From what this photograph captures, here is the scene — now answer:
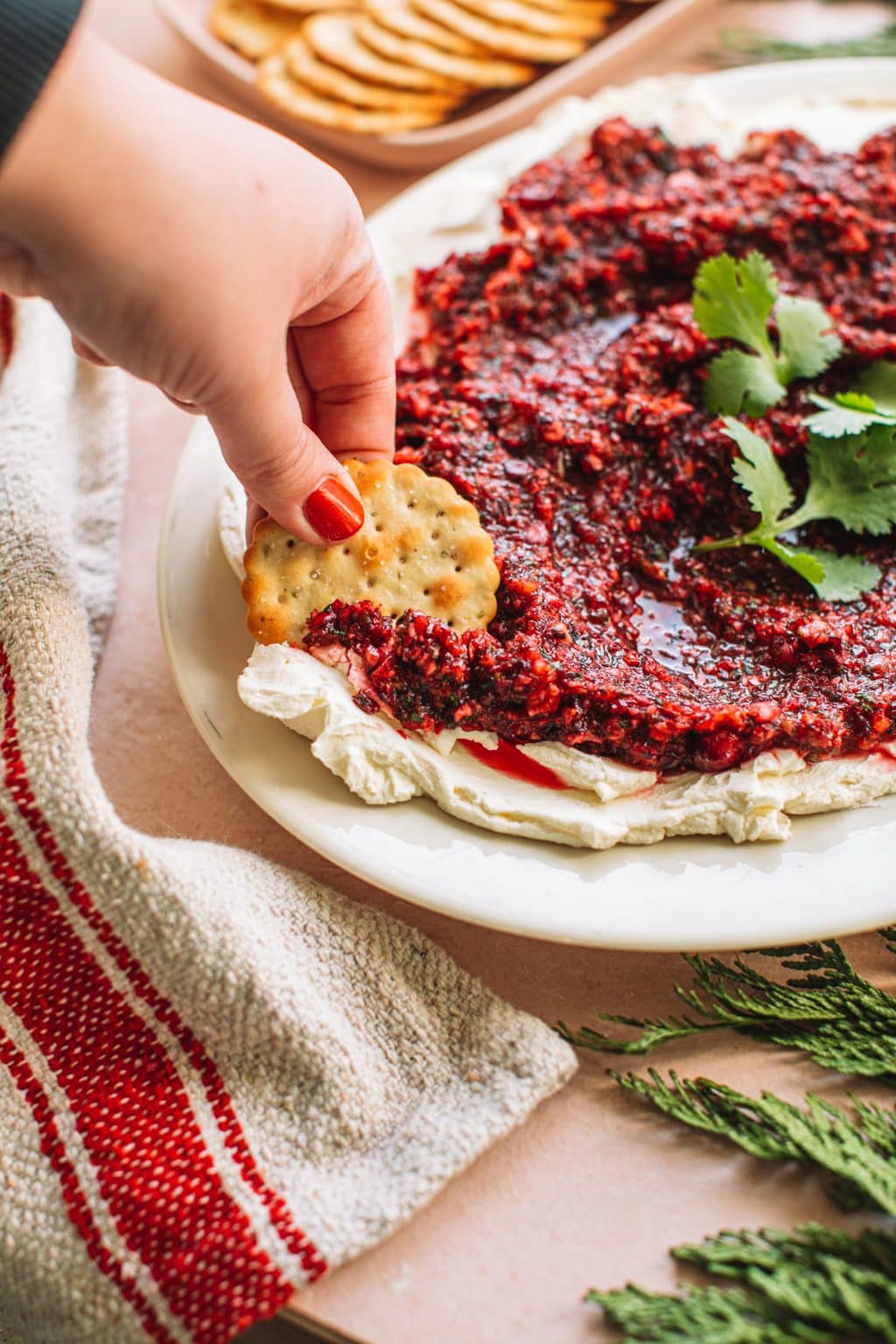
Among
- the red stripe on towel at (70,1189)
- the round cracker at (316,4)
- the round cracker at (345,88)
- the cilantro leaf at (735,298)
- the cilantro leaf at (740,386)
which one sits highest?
the round cracker at (316,4)

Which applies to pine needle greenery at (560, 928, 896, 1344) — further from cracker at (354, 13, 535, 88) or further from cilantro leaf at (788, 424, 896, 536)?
cracker at (354, 13, 535, 88)

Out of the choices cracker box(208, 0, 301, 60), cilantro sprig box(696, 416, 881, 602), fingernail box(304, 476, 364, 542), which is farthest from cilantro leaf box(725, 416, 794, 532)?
cracker box(208, 0, 301, 60)

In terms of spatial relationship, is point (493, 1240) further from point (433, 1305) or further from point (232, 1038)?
point (232, 1038)

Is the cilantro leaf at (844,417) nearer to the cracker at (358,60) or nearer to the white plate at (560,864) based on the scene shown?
the white plate at (560,864)

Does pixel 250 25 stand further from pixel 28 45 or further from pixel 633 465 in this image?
pixel 28 45

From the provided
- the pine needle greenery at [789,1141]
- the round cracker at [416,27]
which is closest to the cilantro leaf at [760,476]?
the pine needle greenery at [789,1141]

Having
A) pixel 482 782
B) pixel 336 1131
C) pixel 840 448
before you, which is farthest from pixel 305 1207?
pixel 840 448

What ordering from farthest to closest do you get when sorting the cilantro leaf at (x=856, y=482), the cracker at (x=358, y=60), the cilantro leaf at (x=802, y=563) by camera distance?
1. the cracker at (x=358, y=60)
2. the cilantro leaf at (x=856, y=482)
3. the cilantro leaf at (x=802, y=563)
